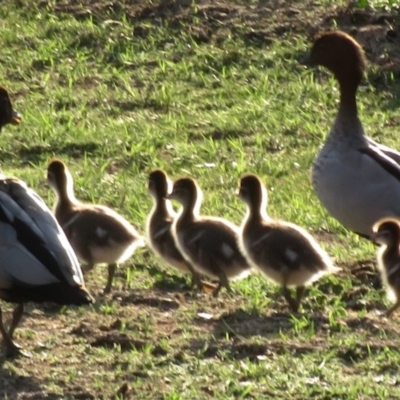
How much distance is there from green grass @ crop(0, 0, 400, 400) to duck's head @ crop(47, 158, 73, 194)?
26.3 inches

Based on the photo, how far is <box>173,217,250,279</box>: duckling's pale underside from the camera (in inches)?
354

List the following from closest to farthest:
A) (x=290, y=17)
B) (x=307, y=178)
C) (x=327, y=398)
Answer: (x=327, y=398) → (x=307, y=178) → (x=290, y=17)

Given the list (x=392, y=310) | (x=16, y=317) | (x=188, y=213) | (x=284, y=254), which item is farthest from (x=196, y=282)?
(x=16, y=317)

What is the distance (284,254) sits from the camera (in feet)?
28.3

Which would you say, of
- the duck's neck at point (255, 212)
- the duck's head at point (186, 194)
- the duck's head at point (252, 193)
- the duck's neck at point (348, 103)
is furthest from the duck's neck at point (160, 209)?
the duck's neck at point (348, 103)

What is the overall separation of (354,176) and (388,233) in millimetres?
1357

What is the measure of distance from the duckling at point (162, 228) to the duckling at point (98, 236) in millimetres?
116

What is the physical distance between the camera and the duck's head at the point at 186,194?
373 inches

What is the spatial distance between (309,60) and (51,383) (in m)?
4.71

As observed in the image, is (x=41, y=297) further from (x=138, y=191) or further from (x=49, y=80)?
(x=49, y=80)

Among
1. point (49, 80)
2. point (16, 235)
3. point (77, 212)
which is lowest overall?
point (49, 80)

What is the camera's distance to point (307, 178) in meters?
11.7

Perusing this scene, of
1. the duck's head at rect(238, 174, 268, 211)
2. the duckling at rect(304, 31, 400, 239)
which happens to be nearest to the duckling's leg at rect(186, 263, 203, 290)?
the duck's head at rect(238, 174, 268, 211)

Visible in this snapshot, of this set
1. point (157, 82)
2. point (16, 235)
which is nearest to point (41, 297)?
point (16, 235)
